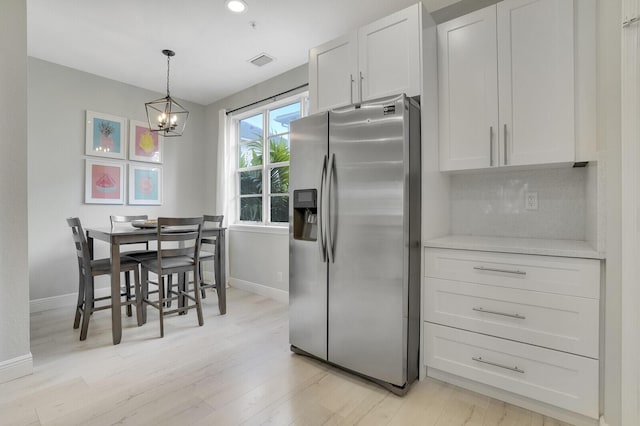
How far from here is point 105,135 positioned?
12.4 feet

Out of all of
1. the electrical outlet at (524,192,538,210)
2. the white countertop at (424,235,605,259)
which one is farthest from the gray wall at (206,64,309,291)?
the electrical outlet at (524,192,538,210)

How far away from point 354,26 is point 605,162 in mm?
2196

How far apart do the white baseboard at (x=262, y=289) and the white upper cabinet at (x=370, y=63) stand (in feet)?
7.21

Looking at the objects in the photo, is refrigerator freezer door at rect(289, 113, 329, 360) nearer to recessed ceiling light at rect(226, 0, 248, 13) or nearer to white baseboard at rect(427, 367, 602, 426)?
white baseboard at rect(427, 367, 602, 426)

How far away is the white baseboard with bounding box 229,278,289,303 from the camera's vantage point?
3.68 meters

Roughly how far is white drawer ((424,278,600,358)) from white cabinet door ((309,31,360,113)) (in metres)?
1.45

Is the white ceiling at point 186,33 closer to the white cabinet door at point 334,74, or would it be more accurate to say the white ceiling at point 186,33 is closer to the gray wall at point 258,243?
the gray wall at point 258,243

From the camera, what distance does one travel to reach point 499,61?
75.0 inches

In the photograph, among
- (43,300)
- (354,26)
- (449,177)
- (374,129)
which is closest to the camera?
(374,129)

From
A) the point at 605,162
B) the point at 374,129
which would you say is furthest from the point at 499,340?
the point at 374,129

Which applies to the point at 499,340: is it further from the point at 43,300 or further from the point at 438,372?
the point at 43,300

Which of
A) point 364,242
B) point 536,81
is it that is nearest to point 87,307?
point 364,242

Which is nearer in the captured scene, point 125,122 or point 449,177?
point 449,177

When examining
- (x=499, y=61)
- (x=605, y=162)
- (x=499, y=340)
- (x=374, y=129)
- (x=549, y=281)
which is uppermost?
(x=499, y=61)
